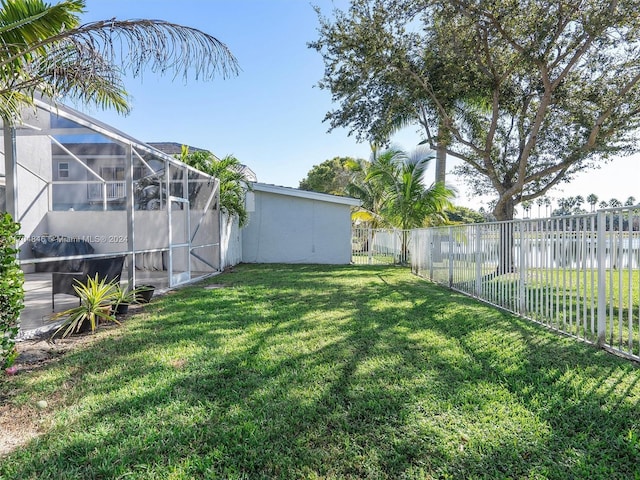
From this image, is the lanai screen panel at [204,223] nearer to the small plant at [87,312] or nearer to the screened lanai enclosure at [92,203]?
the screened lanai enclosure at [92,203]

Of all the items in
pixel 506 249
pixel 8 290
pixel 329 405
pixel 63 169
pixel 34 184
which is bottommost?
pixel 329 405

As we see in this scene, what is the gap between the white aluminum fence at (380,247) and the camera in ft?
49.8

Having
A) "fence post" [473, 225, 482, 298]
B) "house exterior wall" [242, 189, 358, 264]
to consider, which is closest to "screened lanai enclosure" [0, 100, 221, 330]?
"house exterior wall" [242, 189, 358, 264]

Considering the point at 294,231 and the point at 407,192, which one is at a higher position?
the point at 407,192

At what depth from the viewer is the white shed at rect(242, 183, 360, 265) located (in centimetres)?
1520

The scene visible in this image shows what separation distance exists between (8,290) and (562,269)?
6461 millimetres

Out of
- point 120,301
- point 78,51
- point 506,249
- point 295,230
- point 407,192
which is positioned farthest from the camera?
point 295,230

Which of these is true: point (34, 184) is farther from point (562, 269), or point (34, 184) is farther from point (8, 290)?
point (562, 269)

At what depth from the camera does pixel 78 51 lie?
11.7ft

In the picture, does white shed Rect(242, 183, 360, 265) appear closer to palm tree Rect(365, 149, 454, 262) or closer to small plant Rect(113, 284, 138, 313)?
palm tree Rect(365, 149, 454, 262)

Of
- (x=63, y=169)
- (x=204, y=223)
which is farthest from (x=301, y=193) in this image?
(x=63, y=169)

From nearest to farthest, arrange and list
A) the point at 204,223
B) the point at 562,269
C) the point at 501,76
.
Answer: the point at 562,269 < the point at 501,76 < the point at 204,223

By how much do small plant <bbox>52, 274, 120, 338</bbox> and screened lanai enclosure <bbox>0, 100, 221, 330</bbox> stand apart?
741 millimetres

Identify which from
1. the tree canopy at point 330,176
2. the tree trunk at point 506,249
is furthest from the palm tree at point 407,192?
the tree canopy at point 330,176
